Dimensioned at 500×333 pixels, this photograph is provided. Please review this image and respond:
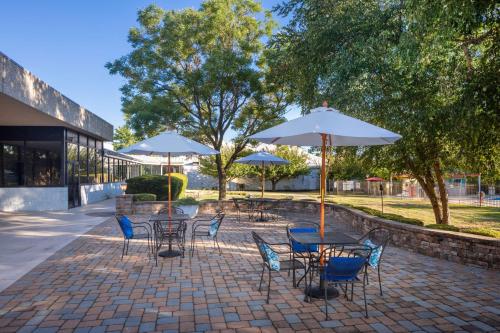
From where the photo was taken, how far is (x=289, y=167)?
33688 mm

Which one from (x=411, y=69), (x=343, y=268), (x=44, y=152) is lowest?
(x=343, y=268)

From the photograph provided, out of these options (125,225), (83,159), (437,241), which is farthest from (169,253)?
(83,159)

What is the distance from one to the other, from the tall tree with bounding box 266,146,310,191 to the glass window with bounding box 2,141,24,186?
21189mm

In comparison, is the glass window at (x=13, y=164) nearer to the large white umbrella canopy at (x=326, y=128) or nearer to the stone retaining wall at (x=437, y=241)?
Answer: the stone retaining wall at (x=437, y=241)

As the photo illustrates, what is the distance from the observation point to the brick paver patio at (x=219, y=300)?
3680 mm

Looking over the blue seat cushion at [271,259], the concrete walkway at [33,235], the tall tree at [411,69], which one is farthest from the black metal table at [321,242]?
the concrete walkway at [33,235]

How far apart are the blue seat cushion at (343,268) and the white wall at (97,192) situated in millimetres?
15439

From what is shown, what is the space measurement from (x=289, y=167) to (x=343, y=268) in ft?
98.1

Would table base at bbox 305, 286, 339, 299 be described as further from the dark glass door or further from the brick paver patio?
the dark glass door

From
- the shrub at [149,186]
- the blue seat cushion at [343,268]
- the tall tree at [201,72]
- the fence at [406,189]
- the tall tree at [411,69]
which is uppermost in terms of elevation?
the tall tree at [201,72]

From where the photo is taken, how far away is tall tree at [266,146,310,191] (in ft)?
109

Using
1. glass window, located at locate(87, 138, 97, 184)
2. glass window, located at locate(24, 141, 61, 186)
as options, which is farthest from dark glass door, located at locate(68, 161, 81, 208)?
glass window, located at locate(87, 138, 97, 184)

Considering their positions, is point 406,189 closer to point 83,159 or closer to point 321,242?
point 83,159

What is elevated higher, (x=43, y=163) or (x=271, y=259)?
(x=43, y=163)
